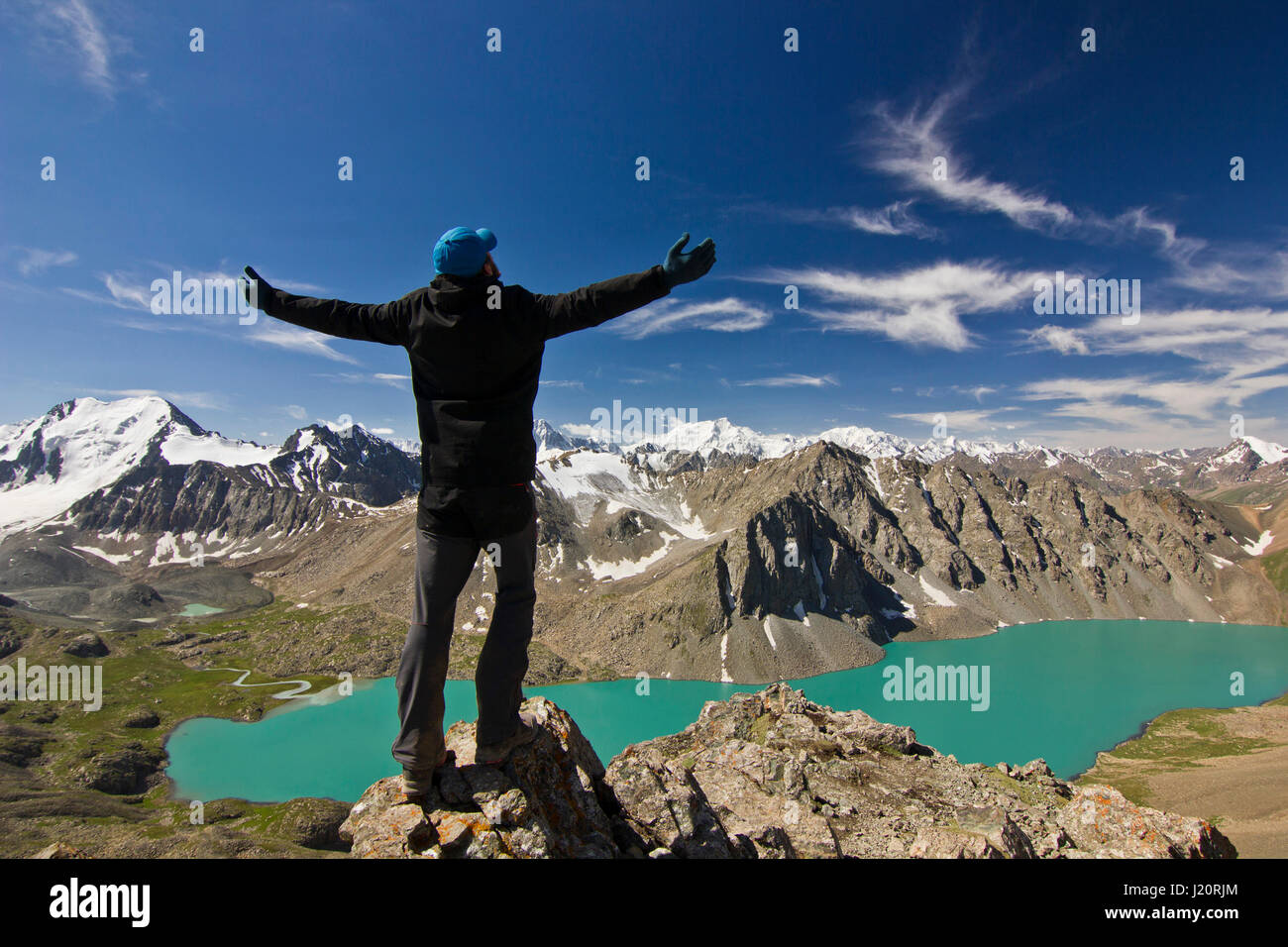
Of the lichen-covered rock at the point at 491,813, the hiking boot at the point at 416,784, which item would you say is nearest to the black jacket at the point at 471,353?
the hiking boot at the point at 416,784

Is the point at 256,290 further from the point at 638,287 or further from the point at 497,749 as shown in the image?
the point at 497,749

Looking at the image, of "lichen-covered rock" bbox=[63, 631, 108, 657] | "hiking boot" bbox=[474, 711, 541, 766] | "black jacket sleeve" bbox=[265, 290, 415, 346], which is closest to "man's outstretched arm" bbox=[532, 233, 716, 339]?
"black jacket sleeve" bbox=[265, 290, 415, 346]

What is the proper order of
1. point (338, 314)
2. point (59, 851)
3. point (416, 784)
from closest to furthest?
point (338, 314) → point (416, 784) → point (59, 851)

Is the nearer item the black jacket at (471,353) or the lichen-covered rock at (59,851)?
the black jacket at (471,353)

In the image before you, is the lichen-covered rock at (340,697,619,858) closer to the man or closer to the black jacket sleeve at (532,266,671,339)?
the man

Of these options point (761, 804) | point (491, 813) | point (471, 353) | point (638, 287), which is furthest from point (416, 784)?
point (761, 804)

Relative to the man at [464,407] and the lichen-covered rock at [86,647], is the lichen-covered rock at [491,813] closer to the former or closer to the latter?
the man at [464,407]

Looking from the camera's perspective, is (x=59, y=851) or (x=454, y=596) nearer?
(x=454, y=596)
